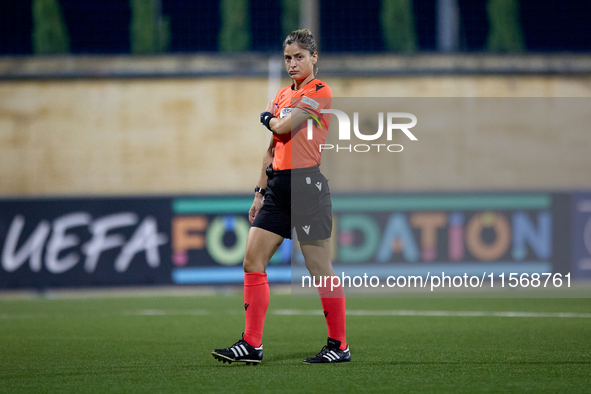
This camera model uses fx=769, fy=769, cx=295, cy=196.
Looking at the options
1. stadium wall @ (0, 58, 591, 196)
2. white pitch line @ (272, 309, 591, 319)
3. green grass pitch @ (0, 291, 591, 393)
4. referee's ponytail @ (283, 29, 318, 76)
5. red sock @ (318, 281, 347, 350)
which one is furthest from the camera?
stadium wall @ (0, 58, 591, 196)

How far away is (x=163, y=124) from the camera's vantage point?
1555cm

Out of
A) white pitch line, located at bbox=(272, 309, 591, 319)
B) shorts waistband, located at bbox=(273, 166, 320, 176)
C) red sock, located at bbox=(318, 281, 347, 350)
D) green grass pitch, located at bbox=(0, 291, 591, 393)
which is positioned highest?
shorts waistband, located at bbox=(273, 166, 320, 176)

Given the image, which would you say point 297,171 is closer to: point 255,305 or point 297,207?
point 297,207

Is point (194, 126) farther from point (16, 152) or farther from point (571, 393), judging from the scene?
point (571, 393)

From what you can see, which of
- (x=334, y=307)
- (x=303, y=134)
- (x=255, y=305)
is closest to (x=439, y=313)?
(x=334, y=307)

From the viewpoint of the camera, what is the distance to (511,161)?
50.3 feet

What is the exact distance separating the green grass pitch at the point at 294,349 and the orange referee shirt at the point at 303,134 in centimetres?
131

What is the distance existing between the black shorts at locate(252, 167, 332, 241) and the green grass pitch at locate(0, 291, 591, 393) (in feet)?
2.87

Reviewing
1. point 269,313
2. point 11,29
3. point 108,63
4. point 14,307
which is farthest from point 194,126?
point 269,313

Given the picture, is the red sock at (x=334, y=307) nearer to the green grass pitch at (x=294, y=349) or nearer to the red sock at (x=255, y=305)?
the green grass pitch at (x=294, y=349)

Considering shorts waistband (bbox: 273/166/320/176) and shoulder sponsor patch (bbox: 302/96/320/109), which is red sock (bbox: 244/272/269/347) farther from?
shoulder sponsor patch (bbox: 302/96/320/109)

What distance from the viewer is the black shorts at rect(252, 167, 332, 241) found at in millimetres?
4832

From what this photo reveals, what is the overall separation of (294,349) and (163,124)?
34.4 feet

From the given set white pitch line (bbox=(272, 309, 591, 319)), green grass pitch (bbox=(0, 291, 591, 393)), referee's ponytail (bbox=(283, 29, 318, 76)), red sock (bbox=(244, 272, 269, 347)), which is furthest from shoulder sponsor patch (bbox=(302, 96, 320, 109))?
white pitch line (bbox=(272, 309, 591, 319))
